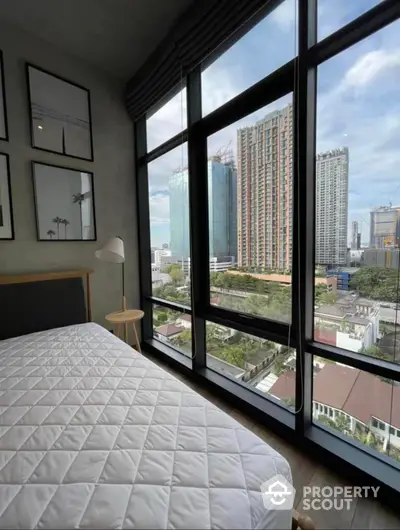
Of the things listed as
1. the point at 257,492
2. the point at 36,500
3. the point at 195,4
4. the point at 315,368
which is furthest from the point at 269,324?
the point at 195,4

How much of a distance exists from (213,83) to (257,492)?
248cm

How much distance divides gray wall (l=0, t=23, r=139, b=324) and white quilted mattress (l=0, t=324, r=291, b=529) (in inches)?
52.6

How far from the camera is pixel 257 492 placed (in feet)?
2.18

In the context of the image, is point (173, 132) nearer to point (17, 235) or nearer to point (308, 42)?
point (308, 42)

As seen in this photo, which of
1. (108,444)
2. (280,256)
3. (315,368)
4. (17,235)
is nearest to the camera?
(108,444)

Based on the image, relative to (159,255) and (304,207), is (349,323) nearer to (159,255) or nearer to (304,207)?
(304,207)

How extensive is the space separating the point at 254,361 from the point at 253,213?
1.16m

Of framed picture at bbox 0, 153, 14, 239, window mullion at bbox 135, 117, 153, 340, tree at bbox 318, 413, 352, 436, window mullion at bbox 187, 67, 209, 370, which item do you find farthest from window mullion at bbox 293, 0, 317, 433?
framed picture at bbox 0, 153, 14, 239

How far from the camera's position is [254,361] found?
6.28 feet

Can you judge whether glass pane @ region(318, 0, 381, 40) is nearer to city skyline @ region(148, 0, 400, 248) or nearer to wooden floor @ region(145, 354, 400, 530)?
city skyline @ region(148, 0, 400, 248)

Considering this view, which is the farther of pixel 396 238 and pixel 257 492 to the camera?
pixel 396 238

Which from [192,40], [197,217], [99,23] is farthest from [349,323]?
[99,23]

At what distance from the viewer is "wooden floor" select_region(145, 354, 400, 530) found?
1.08m

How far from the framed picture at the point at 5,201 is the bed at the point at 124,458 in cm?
138
